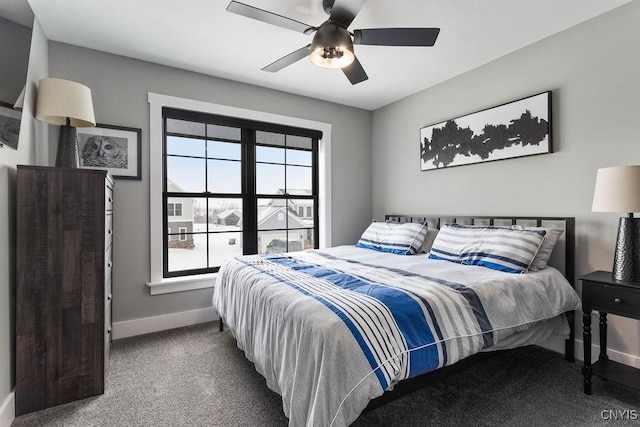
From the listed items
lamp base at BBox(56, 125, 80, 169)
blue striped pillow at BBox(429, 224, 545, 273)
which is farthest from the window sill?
blue striped pillow at BBox(429, 224, 545, 273)

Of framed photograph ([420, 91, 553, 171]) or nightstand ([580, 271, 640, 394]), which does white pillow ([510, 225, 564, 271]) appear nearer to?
nightstand ([580, 271, 640, 394])

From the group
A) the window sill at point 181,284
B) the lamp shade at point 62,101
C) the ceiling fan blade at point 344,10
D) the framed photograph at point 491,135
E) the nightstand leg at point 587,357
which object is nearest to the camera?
the ceiling fan blade at point 344,10

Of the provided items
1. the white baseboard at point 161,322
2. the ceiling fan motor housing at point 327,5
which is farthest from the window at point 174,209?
the ceiling fan motor housing at point 327,5

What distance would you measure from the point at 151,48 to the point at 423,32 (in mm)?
2334

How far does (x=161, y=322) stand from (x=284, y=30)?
2898 mm

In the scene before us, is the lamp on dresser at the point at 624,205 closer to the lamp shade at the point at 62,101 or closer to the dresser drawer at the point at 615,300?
the dresser drawer at the point at 615,300

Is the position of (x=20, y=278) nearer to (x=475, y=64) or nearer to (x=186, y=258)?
(x=186, y=258)

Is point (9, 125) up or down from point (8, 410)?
up

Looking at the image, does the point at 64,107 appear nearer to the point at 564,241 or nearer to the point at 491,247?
the point at 491,247

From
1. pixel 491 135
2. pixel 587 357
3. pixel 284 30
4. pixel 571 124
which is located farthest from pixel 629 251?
pixel 284 30

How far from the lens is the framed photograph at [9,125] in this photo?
5.23 feet

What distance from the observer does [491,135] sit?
3000 millimetres

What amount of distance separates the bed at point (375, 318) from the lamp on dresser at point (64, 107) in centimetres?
140

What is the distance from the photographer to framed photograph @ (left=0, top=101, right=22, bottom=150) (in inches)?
62.7
